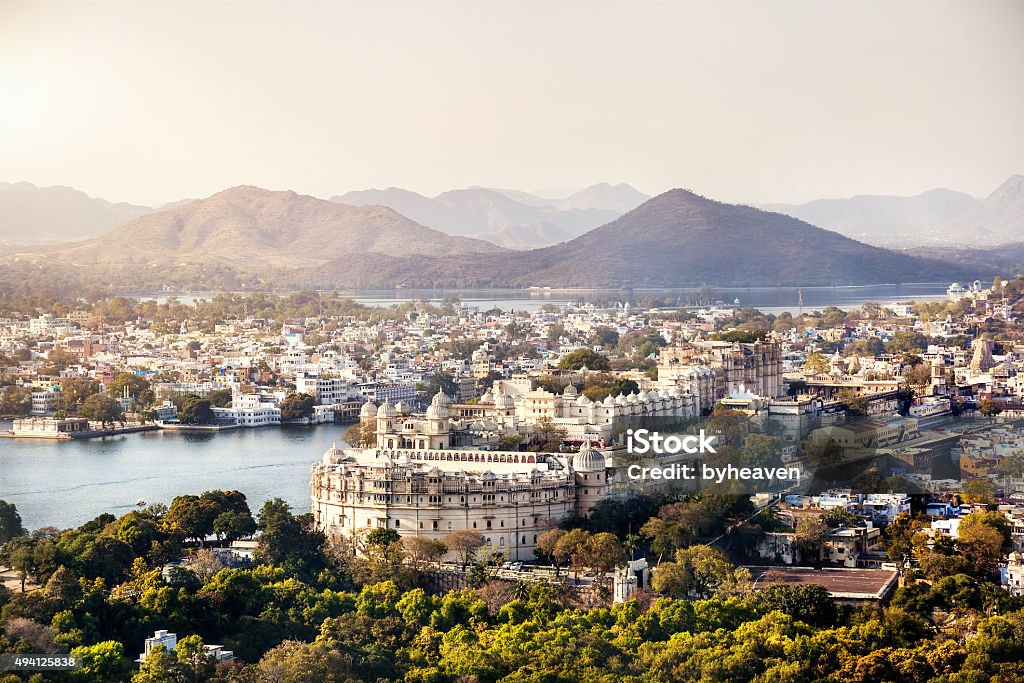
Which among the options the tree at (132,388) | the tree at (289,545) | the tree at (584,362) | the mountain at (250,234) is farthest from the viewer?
the mountain at (250,234)

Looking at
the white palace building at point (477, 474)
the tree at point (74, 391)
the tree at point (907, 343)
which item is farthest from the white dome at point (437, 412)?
the tree at point (907, 343)

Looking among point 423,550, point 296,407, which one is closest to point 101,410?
point 296,407

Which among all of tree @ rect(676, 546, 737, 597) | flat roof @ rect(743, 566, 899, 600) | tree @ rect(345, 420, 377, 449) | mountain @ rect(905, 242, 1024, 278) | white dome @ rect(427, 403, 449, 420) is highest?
mountain @ rect(905, 242, 1024, 278)

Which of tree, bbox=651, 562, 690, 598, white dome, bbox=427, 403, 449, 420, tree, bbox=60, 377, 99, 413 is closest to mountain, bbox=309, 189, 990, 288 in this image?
tree, bbox=60, 377, 99, 413

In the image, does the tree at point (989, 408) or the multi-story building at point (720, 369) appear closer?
the multi-story building at point (720, 369)

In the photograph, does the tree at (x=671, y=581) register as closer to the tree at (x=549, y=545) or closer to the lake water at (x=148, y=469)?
the tree at (x=549, y=545)

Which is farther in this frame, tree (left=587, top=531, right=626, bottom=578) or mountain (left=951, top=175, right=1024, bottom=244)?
mountain (left=951, top=175, right=1024, bottom=244)

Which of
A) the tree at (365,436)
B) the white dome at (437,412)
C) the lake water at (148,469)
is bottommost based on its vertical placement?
the lake water at (148,469)

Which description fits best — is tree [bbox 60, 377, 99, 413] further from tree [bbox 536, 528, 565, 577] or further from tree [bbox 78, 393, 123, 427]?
tree [bbox 536, 528, 565, 577]
